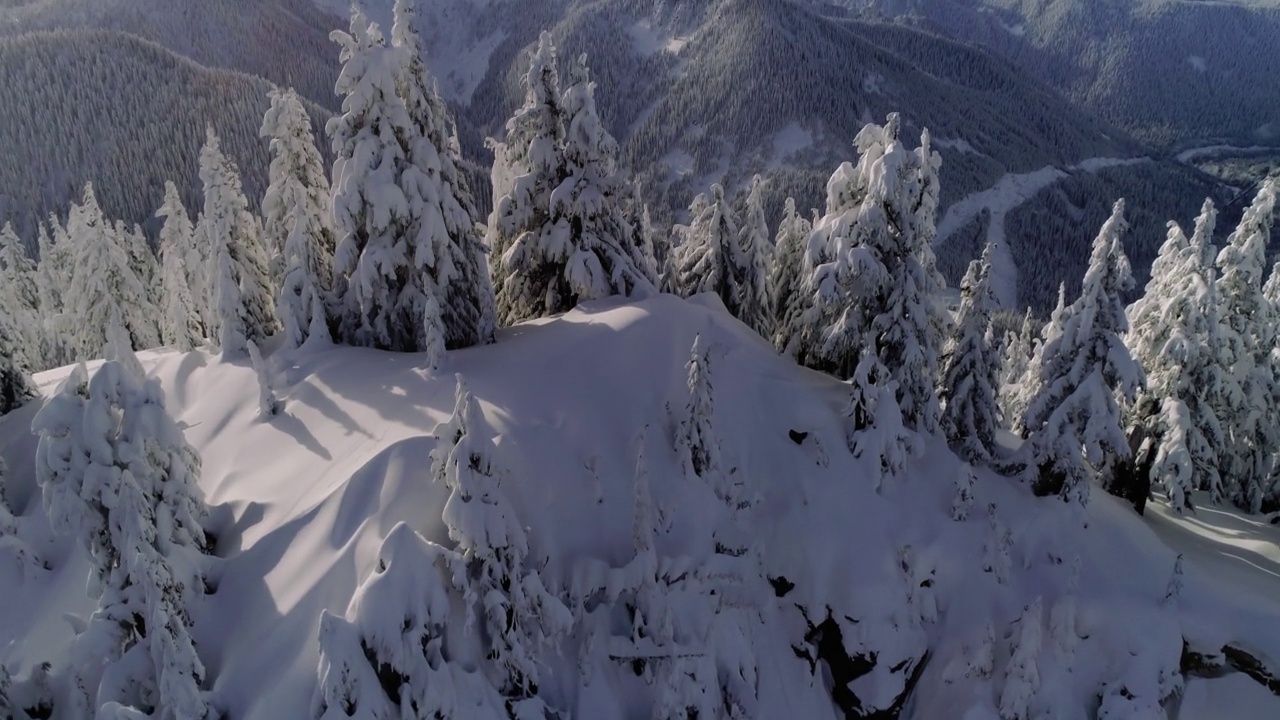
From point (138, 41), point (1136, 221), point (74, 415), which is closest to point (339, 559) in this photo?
point (74, 415)

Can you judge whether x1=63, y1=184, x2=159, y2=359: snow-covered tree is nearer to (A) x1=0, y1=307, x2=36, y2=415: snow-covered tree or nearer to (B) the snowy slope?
(A) x1=0, y1=307, x2=36, y2=415: snow-covered tree

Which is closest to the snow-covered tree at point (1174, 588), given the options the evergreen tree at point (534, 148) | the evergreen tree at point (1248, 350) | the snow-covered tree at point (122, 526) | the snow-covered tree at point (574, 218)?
the evergreen tree at point (1248, 350)

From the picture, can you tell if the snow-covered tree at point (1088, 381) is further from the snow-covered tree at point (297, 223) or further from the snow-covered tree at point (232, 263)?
the snow-covered tree at point (232, 263)

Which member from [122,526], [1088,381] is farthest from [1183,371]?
[122,526]

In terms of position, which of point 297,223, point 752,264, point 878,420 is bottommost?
point 878,420

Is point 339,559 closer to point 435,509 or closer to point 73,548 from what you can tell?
point 435,509

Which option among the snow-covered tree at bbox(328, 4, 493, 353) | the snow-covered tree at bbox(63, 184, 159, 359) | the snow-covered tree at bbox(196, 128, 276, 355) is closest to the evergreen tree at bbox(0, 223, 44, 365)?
the snow-covered tree at bbox(63, 184, 159, 359)

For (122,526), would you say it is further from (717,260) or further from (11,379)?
(717,260)
